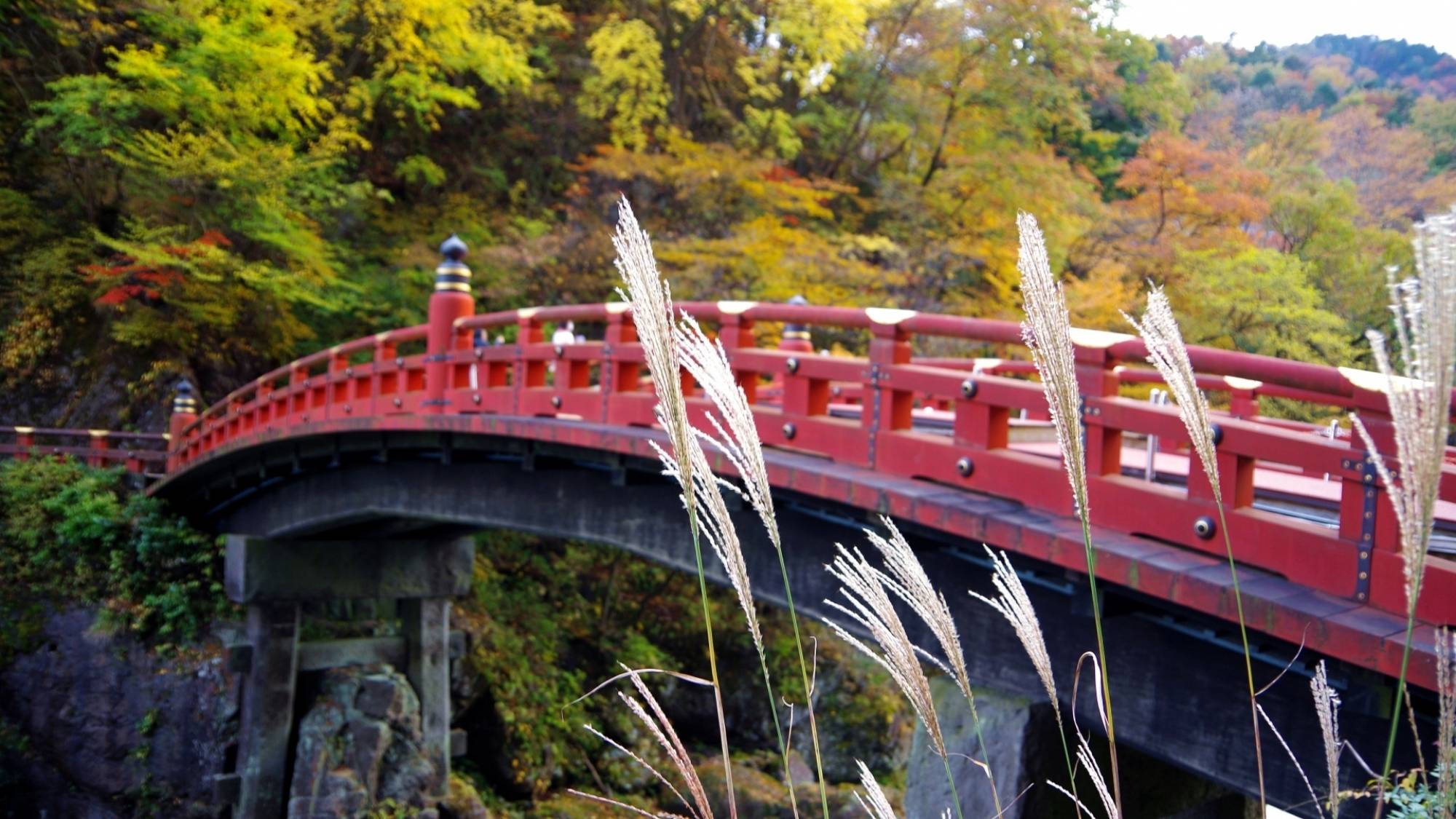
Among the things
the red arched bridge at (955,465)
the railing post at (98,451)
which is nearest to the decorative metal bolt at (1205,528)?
the red arched bridge at (955,465)

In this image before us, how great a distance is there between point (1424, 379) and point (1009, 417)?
433cm

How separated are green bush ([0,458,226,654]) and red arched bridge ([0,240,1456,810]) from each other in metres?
2.71

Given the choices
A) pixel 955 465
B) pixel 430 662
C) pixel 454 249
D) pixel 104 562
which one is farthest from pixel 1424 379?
pixel 104 562

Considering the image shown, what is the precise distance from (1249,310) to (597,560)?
8.67 meters

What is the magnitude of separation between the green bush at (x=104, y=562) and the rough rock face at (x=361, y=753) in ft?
6.07

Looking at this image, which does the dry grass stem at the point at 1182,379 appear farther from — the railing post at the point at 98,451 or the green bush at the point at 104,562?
the railing post at the point at 98,451

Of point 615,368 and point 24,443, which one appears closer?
point 615,368

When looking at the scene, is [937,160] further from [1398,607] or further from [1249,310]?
[1398,607]

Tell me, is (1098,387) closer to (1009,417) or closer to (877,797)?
(1009,417)

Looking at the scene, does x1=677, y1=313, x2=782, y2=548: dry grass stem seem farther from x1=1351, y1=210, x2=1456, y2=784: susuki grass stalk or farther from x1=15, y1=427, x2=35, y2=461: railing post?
x1=15, y1=427, x2=35, y2=461: railing post

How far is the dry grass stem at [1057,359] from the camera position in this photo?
1.39 metres

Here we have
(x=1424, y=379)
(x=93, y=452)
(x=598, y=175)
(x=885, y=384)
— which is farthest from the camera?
(x=598, y=175)

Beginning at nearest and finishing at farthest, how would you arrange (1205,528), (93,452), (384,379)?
(1205,528) → (384,379) → (93,452)

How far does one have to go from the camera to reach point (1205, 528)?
3.60 metres
